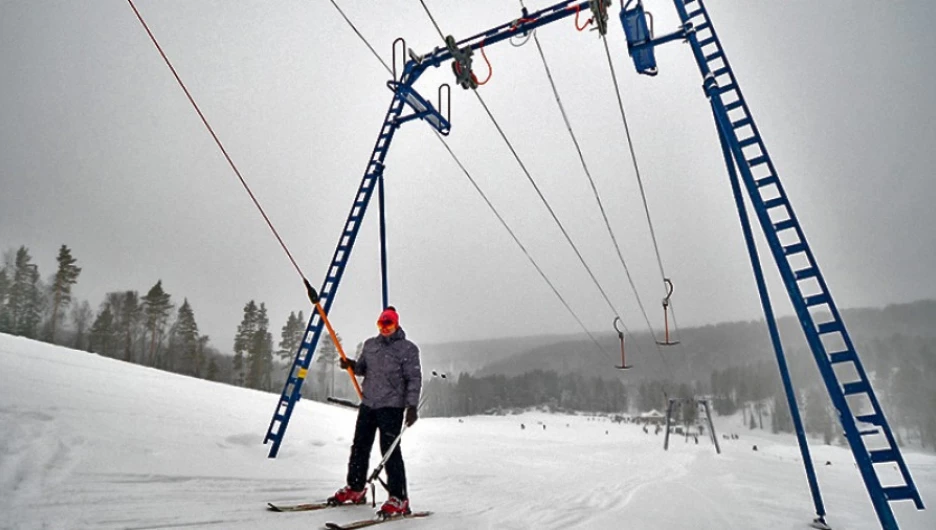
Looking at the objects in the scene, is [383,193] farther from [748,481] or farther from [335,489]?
[748,481]

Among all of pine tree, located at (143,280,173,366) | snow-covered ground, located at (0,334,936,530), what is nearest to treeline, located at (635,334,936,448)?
snow-covered ground, located at (0,334,936,530)

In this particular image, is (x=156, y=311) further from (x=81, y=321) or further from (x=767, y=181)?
(x=767, y=181)

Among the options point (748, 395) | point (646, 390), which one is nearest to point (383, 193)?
point (646, 390)

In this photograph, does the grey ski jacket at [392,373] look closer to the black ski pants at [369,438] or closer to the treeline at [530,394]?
the black ski pants at [369,438]

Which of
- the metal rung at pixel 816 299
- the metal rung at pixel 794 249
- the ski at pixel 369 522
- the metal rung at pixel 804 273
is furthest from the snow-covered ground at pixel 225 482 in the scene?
the metal rung at pixel 794 249

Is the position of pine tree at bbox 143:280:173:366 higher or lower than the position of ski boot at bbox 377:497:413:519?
higher

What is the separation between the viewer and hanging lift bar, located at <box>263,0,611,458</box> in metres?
6.93

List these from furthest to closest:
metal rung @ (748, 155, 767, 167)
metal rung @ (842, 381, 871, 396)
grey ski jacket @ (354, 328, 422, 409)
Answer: metal rung @ (748, 155, 767, 167) < grey ski jacket @ (354, 328, 422, 409) < metal rung @ (842, 381, 871, 396)

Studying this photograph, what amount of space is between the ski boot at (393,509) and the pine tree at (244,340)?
62490 millimetres

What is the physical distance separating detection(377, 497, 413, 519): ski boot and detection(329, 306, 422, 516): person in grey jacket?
186 mm

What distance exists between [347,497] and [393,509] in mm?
725

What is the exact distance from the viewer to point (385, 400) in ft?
16.1

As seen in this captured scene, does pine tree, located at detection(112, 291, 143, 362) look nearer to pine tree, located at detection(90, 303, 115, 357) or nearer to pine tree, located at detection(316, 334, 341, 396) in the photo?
pine tree, located at detection(90, 303, 115, 357)

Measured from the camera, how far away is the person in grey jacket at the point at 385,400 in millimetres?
4816
